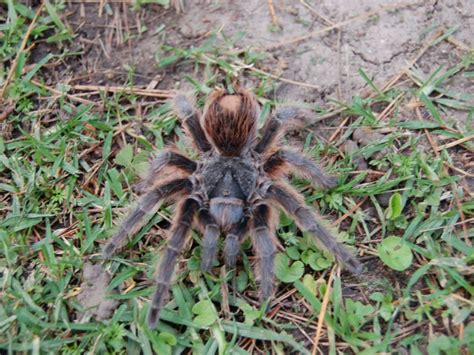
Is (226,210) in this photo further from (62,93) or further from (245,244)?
(62,93)

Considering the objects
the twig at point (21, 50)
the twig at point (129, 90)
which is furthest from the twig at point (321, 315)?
the twig at point (21, 50)

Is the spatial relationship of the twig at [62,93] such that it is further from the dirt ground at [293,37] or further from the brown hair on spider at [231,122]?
the brown hair on spider at [231,122]

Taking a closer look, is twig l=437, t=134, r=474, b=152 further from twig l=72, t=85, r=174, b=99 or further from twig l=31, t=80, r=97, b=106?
twig l=31, t=80, r=97, b=106

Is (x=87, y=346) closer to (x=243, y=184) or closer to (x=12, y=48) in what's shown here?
(x=243, y=184)

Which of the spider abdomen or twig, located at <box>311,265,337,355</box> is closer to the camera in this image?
twig, located at <box>311,265,337,355</box>

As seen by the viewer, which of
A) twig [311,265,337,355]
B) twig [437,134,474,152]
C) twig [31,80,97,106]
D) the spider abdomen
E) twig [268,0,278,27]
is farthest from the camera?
twig [268,0,278,27]

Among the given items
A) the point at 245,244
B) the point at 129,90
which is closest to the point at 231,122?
the point at 245,244

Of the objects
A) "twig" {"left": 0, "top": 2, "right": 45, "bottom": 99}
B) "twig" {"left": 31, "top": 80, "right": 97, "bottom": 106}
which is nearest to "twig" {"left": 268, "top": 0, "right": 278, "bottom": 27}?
"twig" {"left": 31, "top": 80, "right": 97, "bottom": 106}
